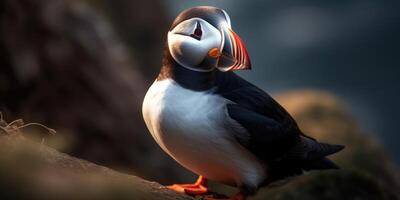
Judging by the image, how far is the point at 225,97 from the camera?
3850mm

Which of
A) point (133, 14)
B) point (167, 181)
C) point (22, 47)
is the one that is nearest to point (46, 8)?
point (22, 47)

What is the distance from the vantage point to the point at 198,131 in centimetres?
365

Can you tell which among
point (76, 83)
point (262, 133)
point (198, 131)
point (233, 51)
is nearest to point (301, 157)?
point (262, 133)

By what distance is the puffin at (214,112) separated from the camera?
11.9 feet

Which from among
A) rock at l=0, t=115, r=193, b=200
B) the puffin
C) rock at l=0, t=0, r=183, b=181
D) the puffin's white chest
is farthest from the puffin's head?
rock at l=0, t=0, r=183, b=181

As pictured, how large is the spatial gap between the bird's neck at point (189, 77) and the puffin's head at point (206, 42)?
3 centimetres

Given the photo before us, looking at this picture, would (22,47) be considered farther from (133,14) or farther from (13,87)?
(133,14)

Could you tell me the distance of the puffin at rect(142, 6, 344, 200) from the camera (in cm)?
363

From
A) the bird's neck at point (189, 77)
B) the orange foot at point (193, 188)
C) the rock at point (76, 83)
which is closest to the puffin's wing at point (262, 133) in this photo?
the bird's neck at point (189, 77)

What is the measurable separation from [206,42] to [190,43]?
0.28 ft

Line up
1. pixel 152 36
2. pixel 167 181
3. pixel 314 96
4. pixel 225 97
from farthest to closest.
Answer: pixel 152 36 < pixel 314 96 < pixel 167 181 < pixel 225 97

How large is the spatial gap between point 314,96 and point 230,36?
7279mm

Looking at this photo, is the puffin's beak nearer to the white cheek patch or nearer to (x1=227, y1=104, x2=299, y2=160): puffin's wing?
the white cheek patch

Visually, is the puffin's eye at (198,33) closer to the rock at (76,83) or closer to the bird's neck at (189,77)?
the bird's neck at (189,77)
